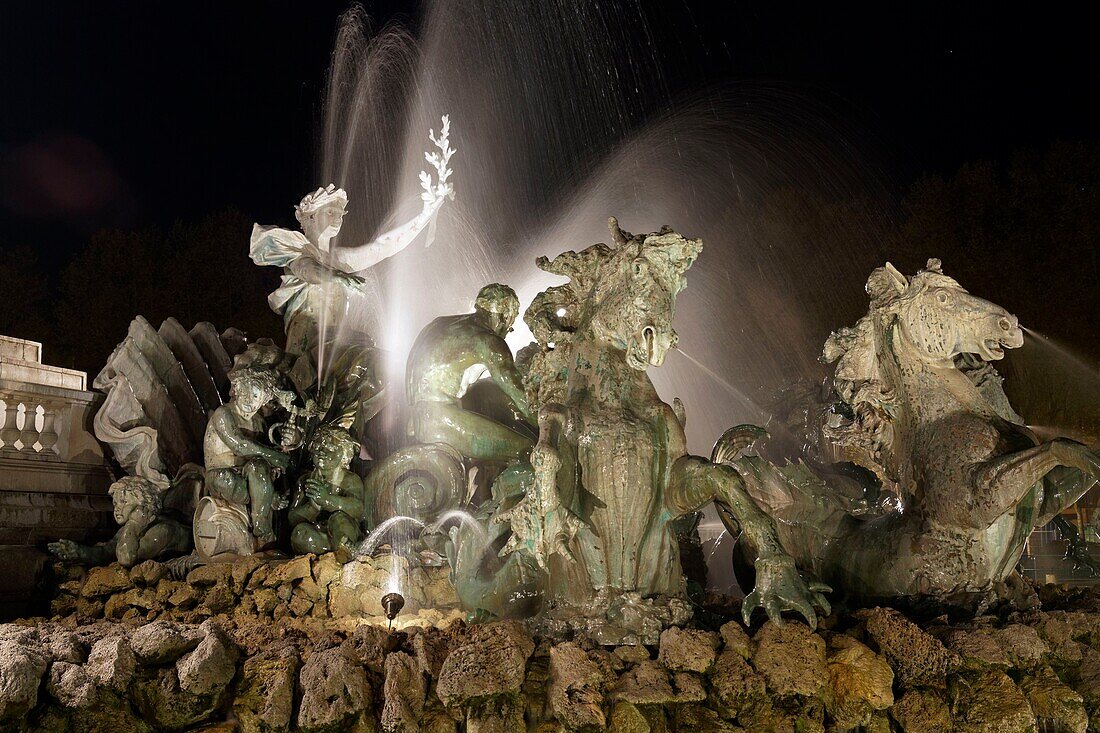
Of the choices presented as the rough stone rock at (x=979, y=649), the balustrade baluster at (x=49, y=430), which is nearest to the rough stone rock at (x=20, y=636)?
the rough stone rock at (x=979, y=649)

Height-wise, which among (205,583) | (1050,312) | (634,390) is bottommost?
(205,583)

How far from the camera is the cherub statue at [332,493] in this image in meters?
7.28

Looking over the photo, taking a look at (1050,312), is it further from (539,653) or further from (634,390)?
(539,653)

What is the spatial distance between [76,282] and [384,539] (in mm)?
23339

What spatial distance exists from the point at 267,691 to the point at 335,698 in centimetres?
29

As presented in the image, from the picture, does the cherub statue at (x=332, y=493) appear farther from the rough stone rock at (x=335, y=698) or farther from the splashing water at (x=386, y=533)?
the rough stone rock at (x=335, y=698)

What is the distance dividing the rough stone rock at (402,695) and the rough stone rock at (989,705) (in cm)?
208

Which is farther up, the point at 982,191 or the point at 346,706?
the point at 982,191

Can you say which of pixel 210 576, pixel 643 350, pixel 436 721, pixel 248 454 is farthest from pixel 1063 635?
pixel 248 454

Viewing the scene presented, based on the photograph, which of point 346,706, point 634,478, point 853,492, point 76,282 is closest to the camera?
point 346,706

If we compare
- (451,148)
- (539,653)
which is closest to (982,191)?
(451,148)

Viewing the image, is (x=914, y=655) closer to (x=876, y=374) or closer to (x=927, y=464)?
(x=927, y=464)

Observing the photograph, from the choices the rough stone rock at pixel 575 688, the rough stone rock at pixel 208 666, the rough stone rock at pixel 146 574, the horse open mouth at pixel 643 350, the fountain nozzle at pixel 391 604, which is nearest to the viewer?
the rough stone rock at pixel 575 688

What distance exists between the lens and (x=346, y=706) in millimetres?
3730
